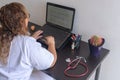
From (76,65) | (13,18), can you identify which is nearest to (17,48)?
(13,18)

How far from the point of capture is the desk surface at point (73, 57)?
4.14 ft

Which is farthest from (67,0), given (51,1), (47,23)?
(47,23)

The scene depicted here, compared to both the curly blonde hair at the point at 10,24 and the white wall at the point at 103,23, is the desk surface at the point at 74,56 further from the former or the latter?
the curly blonde hair at the point at 10,24

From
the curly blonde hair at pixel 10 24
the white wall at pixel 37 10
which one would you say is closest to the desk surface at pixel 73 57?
the curly blonde hair at pixel 10 24

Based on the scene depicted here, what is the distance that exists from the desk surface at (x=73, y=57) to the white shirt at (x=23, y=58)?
9cm

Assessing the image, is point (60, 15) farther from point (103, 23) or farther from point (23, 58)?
point (23, 58)

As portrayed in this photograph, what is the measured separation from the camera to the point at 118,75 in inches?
63.7

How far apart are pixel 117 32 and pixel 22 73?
29.2 inches

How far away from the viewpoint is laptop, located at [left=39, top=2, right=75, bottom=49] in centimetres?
156

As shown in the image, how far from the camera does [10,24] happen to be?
1.13m

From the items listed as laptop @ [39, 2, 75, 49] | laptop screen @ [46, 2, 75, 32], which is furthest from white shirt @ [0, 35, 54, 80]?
laptop screen @ [46, 2, 75, 32]

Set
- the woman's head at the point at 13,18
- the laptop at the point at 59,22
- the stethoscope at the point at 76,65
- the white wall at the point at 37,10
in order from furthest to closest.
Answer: the white wall at the point at 37,10 → the laptop at the point at 59,22 → the stethoscope at the point at 76,65 → the woman's head at the point at 13,18

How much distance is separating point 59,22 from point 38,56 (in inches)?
21.7

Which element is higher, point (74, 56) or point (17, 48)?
point (17, 48)
